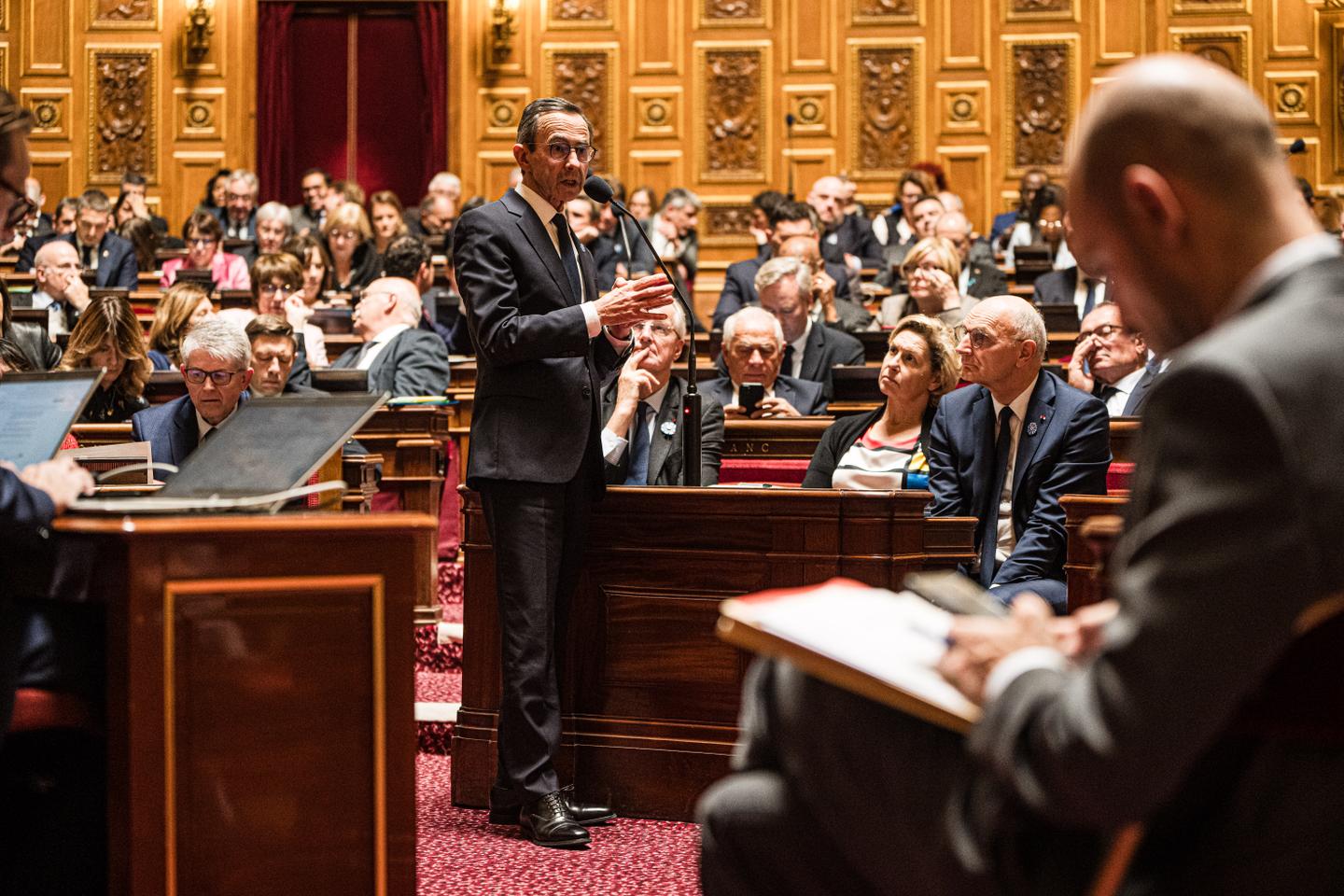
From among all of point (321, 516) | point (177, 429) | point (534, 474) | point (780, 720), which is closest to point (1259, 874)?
point (780, 720)

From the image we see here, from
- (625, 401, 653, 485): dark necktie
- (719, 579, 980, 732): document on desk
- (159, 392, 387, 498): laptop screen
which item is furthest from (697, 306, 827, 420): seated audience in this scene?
(719, 579, 980, 732): document on desk

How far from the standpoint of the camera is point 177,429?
137 inches

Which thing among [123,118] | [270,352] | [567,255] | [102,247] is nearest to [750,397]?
[567,255]

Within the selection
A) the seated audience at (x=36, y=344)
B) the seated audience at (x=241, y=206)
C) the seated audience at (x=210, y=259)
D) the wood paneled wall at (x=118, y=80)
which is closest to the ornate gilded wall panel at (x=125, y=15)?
the wood paneled wall at (x=118, y=80)

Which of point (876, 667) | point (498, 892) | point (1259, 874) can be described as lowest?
point (498, 892)

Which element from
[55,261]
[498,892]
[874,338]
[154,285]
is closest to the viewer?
[498,892]

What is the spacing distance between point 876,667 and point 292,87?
34.6 feet

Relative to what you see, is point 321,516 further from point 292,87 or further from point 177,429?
point 292,87

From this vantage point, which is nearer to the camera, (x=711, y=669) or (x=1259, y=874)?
(x=1259, y=874)

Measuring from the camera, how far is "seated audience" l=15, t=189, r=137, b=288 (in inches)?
325

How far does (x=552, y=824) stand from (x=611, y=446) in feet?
3.44

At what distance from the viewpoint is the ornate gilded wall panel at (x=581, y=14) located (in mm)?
10227

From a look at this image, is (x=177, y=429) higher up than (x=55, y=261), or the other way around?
(x=55, y=261)

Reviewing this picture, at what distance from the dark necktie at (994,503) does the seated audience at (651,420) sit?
0.70 metres
